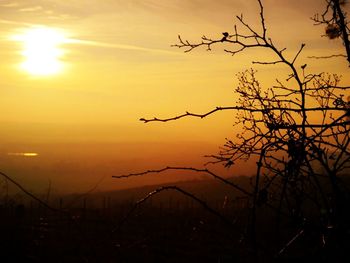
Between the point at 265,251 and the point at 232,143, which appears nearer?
the point at 265,251

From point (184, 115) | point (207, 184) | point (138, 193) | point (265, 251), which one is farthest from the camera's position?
point (138, 193)

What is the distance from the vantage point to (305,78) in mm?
2984

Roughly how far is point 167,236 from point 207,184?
354 feet

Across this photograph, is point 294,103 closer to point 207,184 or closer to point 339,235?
point 339,235

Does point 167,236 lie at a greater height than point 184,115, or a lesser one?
lesser

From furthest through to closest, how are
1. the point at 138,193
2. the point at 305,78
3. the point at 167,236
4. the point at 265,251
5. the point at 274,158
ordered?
the point at 138,193, the point at 167,236, the point at 305,78, the point at 274,158, the point at 265,251

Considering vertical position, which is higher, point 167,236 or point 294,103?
point 294,103

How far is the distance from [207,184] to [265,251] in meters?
135

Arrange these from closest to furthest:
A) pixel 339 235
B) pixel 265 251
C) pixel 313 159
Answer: pixel 265 251 → pixel 339 235 → pixel 313 159

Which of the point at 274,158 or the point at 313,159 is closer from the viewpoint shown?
the point at 313,159

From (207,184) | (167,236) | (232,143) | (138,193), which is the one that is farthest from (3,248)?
(138,193)

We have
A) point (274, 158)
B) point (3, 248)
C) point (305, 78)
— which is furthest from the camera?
point (3, 248)

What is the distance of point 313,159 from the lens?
7.97 feet

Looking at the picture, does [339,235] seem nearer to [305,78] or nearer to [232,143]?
[232,143]
